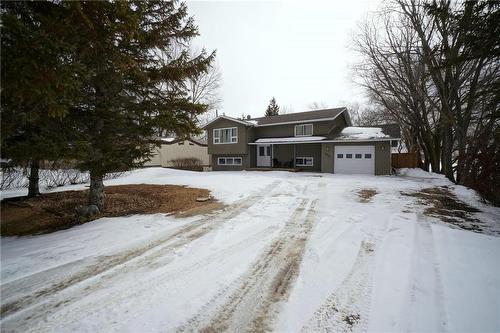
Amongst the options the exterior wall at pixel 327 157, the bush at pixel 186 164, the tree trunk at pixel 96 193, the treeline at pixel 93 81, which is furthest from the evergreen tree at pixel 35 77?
the bush at pixel 186 164

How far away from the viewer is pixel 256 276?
3594 millimetres

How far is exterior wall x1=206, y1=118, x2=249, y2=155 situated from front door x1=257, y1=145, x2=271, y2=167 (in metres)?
1.62

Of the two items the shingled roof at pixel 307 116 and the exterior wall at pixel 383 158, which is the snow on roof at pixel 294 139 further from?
the exterior wall at pixel 383 158

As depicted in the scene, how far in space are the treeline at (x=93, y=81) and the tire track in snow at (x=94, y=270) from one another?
8.18ft

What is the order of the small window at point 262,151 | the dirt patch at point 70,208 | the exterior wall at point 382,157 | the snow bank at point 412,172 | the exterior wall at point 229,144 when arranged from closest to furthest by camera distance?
1. the dirt patch at point 70,208
2. the exterior wall at point 382,157
3. the snow bank at point 412,172
4. the exterior wall at point 229,144
5. the small window at point 262,151

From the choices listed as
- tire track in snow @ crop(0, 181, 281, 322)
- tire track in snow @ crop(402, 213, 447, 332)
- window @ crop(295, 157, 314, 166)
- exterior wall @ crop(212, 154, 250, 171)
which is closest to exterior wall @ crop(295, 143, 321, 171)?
window @ crop(295, 157, 314, 166)

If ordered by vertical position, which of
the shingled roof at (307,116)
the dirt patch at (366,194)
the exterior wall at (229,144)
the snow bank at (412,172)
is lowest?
the dirt patch at (366,194)

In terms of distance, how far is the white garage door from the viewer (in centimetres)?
1709

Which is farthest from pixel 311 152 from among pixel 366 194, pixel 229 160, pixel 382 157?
pixel 366 194

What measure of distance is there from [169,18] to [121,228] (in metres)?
6.39

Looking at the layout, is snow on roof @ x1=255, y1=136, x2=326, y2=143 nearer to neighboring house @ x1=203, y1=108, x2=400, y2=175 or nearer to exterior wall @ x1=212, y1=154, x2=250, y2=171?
neighboring house @ x1=203, y1=108, x2=400, y2=175

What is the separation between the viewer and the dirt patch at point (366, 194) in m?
8.46

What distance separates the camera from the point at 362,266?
383 centimetres

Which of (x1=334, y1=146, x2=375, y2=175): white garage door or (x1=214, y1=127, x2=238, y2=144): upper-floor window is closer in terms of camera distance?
(x1=334, y1=146, x2=375, y2=175): white garage door
